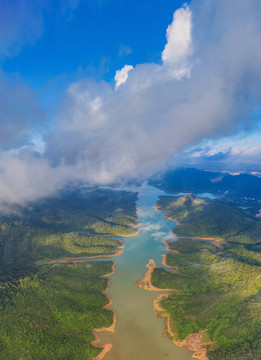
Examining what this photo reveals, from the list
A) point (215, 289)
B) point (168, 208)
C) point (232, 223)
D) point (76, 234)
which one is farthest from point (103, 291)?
point (168, 208)

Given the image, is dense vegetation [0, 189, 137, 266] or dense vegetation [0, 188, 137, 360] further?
dense vegetation [0, 189, 137, 266]

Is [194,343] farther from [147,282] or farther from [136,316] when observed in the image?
[147,282]

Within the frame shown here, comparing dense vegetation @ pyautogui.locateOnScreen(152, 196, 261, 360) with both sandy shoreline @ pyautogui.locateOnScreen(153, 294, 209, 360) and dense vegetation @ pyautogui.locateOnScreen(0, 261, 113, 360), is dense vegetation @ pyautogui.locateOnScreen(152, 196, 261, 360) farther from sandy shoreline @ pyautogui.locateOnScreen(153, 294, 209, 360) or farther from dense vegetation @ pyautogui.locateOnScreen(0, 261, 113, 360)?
dense vegetation @ pyautogui.locateOnScreen(0, 261, 113, 360)

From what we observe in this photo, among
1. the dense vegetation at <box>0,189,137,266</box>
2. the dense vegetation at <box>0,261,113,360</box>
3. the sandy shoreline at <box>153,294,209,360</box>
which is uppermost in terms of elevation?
the dense vegetation at <box>0,189,137,266</box>

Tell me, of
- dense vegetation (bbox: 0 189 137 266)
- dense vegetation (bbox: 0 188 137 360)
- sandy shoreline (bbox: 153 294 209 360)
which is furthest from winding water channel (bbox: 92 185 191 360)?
dense vegetation (bbox: 0 189 137 266)

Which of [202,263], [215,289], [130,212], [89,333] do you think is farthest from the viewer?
[130,212]

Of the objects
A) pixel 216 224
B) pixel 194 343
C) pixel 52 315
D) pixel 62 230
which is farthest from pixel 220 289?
pixel 62 230

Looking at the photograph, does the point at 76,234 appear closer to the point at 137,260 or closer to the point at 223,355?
the point at 137,260
